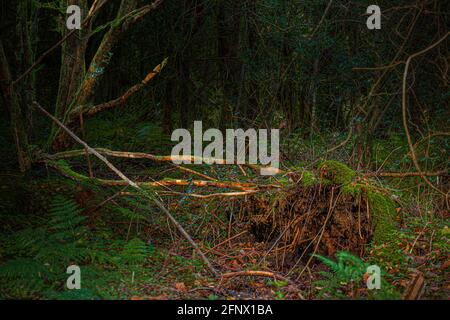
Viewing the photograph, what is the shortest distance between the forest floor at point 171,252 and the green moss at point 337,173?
73 cm

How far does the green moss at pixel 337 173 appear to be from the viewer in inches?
201

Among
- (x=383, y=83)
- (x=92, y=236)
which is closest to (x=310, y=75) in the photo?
(x=383, y=83)

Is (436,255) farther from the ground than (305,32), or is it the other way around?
(305,32)

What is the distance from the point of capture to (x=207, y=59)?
10211 mm

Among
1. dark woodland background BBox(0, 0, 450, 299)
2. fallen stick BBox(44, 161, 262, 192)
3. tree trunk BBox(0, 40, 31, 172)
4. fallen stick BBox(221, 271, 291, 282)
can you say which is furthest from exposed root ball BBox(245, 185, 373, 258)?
tree trunk BBox(0, 40, 31, 172)

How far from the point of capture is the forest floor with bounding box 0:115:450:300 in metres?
3.89

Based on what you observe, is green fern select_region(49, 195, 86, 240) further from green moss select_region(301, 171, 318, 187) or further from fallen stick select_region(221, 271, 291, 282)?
green moss select_region(301, 171, 318, 187)

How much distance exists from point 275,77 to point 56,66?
5380 millimetres

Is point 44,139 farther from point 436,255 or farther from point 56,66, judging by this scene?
point 436,255

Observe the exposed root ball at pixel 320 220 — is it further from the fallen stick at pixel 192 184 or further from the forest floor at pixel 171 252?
the fallen stick at pixel 192 184

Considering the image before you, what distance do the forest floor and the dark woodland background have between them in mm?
22

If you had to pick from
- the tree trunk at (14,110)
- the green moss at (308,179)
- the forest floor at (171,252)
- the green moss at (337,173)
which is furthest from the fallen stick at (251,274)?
the tree trunk at (14,110)

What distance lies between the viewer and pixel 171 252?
5.00 meters
